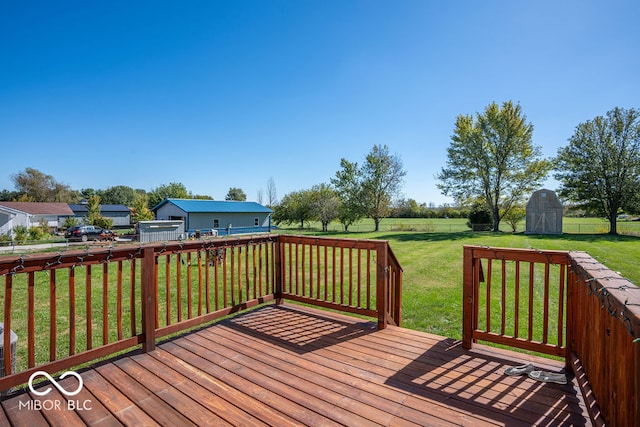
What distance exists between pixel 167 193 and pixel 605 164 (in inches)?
2158

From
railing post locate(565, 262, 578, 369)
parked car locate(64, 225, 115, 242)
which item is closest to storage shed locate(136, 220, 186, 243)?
parked car locate(64, 225, 115, 242)

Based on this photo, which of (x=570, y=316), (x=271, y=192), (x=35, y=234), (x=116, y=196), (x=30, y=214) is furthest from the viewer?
(x=116, y=196)

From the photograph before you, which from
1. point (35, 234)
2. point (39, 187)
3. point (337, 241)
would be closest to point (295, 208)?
point (35, 234)

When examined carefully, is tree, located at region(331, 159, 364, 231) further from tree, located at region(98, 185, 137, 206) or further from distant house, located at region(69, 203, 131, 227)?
tree, located at region(98, 185, 137, 206)

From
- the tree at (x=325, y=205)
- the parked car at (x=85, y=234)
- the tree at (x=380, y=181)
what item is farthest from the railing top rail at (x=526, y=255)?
the tree at (x=325, y=205)

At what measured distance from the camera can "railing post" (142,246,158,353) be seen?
261 centimetres

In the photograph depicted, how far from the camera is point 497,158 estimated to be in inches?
884

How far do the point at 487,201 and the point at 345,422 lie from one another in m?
25.4

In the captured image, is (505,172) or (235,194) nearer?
(505,172)

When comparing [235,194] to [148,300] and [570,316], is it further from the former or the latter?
[570,316]

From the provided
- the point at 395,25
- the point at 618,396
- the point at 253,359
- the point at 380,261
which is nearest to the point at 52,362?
the point at 253,359

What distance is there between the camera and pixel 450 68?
30.2 feet

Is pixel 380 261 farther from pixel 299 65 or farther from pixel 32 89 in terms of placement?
pixel 32 89

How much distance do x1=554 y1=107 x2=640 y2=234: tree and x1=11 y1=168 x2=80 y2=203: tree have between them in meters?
57.4
